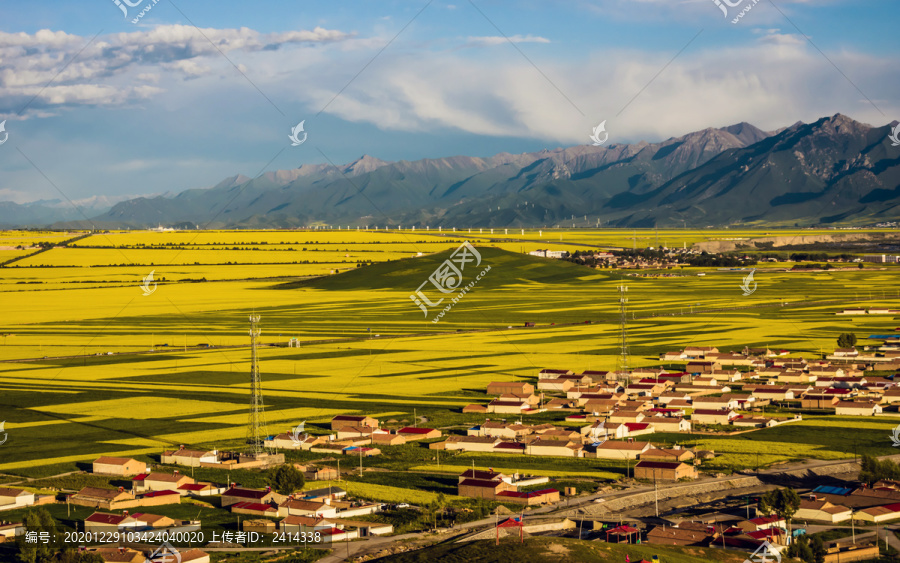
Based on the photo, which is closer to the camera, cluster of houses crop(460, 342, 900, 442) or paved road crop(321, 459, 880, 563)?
paved road crop(321, 459, 880, 563)

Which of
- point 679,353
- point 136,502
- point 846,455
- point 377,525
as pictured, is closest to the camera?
point 377,525

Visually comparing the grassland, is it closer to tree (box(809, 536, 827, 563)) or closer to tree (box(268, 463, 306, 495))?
tree (box(268, 463, 306, 495))

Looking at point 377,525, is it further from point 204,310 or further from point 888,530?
point 204,310

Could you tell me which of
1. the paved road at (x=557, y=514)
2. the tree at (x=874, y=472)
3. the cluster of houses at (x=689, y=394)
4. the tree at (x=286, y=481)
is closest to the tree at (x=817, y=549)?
the paved road at (x=557, y=514)

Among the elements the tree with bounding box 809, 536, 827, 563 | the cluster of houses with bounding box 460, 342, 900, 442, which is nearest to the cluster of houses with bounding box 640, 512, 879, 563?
the tree with bounding box 809, 536, 827, 563

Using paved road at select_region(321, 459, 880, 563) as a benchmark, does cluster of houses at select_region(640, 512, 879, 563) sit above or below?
below

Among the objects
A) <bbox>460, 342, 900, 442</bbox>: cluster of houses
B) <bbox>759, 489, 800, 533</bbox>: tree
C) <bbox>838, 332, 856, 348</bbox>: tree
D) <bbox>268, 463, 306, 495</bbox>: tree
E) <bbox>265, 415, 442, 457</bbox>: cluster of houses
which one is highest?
<bbox>838, 332, 856, 348</bbox>: tree

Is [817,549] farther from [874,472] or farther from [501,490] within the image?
[501,490]

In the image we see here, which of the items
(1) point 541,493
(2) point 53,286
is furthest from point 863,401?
(2) point 53,286
